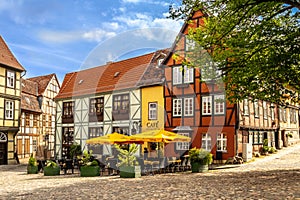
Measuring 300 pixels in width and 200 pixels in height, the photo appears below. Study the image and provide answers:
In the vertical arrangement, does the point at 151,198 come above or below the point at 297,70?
below

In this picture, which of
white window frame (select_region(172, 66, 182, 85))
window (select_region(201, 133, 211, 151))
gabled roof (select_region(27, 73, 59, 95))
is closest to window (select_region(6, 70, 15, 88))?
gabled roof (select_region(27, 73, 59, 95))

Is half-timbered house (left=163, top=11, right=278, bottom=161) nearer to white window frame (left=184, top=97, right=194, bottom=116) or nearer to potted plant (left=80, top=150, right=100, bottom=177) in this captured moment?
white window frame (left=184, top=97, right=194, bottom=116)

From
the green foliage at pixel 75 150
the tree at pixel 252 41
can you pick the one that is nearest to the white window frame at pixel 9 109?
the green foliage at pixel 75 150

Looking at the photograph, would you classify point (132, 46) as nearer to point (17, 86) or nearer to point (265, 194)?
point (17, 86)


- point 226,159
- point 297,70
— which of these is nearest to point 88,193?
point 297,70

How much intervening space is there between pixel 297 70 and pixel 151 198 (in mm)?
8225

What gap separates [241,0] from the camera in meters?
11.5

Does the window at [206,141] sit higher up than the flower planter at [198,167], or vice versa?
the window at [206,141]

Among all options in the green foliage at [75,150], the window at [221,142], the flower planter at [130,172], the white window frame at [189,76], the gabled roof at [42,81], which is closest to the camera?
the flower planter at [130,172]

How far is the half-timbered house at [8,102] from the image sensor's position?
27766mm

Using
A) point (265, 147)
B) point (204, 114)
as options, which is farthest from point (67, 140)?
point (265, 147)

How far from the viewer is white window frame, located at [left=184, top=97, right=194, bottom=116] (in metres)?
23.5

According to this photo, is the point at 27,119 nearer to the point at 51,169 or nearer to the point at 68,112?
the point at 68,112

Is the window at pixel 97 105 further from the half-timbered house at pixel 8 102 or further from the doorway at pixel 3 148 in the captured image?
the doorway at pixel 3 148
